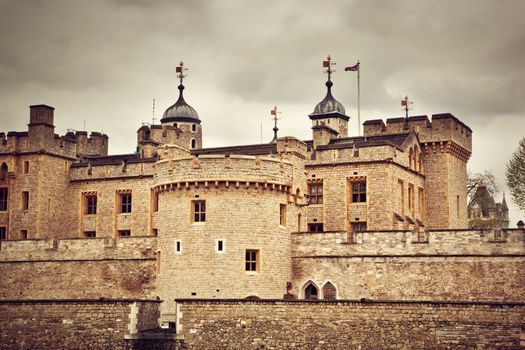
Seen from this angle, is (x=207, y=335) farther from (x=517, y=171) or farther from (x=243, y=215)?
(x=517, y=171)

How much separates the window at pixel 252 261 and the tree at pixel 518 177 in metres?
22.2

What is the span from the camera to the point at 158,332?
36.0m

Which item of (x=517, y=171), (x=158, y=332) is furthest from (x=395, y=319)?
(x=517, y=171)

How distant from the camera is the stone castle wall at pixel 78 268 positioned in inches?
1788

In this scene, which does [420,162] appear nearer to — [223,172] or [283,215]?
[283,215]

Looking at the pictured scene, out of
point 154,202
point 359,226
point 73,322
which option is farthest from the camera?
point 154,202

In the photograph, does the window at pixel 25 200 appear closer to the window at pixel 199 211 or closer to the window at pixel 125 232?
the window at pixel 125 232

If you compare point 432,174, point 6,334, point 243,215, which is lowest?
point 6,334

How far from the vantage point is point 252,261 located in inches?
1577

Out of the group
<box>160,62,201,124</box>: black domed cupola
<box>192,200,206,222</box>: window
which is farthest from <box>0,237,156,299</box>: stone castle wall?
<box>160,62,201,124</box>: black domed cupola

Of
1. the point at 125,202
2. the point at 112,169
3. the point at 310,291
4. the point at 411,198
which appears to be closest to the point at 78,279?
the point at 125,202

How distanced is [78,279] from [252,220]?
1174cm

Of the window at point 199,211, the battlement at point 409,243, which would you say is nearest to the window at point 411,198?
the battlement at point 409,243

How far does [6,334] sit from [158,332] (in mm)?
6661
